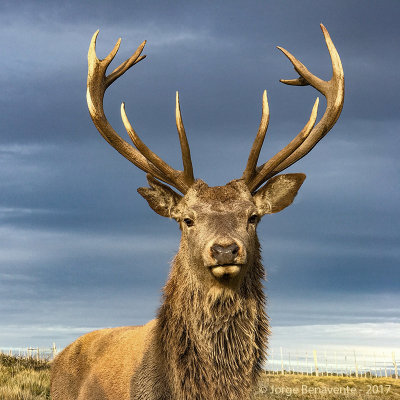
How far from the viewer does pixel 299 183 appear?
6.93m

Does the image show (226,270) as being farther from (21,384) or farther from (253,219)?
(21,384)

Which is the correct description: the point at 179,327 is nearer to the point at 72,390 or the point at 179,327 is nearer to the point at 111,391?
the point at 111,391

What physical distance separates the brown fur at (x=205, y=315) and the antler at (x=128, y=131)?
0.29 m

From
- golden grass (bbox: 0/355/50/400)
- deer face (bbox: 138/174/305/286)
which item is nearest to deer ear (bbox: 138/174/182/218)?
deer face (bbox: 138/174/305/286)

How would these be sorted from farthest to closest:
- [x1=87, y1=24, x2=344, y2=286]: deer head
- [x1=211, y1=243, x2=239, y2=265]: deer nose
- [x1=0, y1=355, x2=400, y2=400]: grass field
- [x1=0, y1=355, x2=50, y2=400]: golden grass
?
[x1=0, y1=355, x2=400, y2=400]: grass field → [x1=0, y1=355, x2=50, y2=400]: golden grass → [x1=87, y1=24, x2=344, y2=286]: deer head → [x1=211, y1=243, x2=239, y2=265]: deer nose

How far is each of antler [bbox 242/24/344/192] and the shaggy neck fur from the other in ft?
4.77

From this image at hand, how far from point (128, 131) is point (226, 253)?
109 inches

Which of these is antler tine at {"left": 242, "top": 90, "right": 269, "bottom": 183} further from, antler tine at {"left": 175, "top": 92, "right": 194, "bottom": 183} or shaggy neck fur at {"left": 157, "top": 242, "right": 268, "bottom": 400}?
shaggy neck fur at {"left": 157, "top": 242, "right": 268, "bottom": 400}

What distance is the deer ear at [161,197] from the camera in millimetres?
6742

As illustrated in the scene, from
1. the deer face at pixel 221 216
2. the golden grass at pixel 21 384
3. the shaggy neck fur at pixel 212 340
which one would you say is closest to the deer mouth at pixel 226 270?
the deer face at pixel 221 216

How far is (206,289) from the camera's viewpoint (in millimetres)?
6012

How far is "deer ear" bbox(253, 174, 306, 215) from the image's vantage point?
686cm

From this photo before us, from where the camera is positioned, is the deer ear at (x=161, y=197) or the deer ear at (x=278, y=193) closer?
the deer ear at (x=161, y=197)

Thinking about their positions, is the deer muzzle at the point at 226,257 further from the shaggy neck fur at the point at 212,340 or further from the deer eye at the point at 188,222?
the deer eye at the point at 188,222
